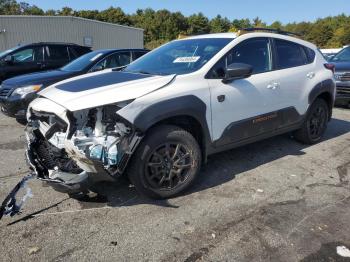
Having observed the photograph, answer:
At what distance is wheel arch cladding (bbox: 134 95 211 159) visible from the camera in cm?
342

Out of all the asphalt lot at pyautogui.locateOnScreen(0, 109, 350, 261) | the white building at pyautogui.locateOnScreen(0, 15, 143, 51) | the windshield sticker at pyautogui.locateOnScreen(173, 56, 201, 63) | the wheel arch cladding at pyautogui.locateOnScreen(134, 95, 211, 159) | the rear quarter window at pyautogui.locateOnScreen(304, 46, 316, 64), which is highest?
the white building at pyautogui.locateOnScreen(0, 15, 143, 51)

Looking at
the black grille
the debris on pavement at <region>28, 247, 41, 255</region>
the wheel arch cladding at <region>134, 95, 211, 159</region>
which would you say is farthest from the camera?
the black grille

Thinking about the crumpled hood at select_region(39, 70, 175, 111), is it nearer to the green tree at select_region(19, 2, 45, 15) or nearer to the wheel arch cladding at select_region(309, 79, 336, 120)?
the wheel arch cladding at select_region(309, 79, 336, 120)

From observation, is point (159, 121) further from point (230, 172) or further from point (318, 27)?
point (318, 27)

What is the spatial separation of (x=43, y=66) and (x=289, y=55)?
23.3 feet

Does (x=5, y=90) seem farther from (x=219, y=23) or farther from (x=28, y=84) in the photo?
(x=219, y=23)

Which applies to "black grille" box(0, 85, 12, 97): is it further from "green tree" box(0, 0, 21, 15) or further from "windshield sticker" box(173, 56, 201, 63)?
"green tree" box(0, 0, 21, 15)

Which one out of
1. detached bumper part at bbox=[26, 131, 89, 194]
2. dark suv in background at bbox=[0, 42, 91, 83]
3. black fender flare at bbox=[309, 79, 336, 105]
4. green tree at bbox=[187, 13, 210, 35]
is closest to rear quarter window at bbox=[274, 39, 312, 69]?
black fender flare at bbox=[309, 79, 336, 105]

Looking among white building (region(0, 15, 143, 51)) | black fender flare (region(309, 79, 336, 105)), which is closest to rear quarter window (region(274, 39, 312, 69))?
black fender flare (region(309, 79, 336, 105))

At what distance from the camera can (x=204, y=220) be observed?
11.3ft

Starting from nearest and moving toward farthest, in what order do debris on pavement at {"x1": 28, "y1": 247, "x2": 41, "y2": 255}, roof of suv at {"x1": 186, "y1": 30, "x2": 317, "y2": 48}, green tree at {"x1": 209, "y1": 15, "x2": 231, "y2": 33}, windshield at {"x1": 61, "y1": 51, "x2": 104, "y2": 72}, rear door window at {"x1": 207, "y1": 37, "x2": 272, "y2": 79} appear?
1. debris on pavement at {"x1": 28, "y1": 247, "x2": 41, "y2": 255}
2. rear door window at {"x1": 207, "y1": 37, "x2": 272, "y2": 79}
3. roof of suv at {"x1": 186, "y1": 30, "x2": 317, "y2": 48}
4. windshield at {"x1": 61, "y1": 51, "x2": 104, "y2": 72}
5. green tree at {"x1": 209, "y1": 15, "x2": 231, "y2": 33}

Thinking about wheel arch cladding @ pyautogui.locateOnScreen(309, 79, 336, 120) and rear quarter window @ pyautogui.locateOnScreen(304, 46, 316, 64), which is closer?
wheel arch cladding @ pyautogui.locateOnScreen(309, 79, 336, 120)

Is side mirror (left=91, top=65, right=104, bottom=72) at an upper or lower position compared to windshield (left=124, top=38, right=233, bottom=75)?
lower

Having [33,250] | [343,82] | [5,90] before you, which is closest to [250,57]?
[33,250]
